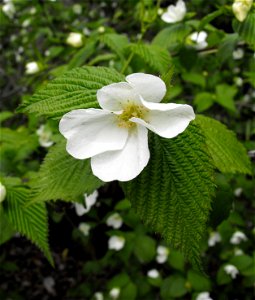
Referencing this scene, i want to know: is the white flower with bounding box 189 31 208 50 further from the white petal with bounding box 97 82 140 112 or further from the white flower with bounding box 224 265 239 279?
the white flower with bounding box 224 265 239 279

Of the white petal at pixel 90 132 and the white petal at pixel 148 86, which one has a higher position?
the white petal at pixel 148 86

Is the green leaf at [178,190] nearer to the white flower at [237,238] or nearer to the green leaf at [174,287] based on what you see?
the green leaf at [174,287]

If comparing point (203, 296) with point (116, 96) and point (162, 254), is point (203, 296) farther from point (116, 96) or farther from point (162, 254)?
point (116, 96)

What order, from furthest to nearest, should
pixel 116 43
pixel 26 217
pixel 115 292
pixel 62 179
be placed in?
pixel 115 292 < pixel 116 43 < pixel 26 217 < pixel 62 179

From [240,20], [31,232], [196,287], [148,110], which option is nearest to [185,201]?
[148,110]

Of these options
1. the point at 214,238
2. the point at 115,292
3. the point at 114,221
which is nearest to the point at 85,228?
the point at 114,221

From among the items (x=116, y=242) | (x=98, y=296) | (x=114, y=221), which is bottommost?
(x=98, y=296)

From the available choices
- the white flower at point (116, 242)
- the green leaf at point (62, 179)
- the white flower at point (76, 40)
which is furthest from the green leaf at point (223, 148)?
the white flower at point (116, 242)

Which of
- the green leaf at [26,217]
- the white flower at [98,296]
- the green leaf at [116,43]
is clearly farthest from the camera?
the white flower at [98,296]

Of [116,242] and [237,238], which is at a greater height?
[116,242]
